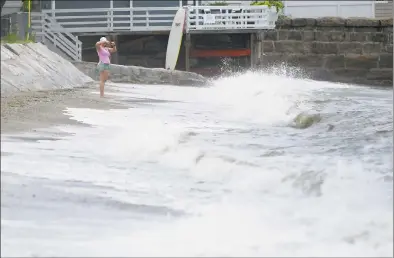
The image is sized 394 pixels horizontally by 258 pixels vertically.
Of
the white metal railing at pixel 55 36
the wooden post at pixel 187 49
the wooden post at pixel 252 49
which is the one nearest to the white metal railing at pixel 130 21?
the white metal railing at pixel 55 36

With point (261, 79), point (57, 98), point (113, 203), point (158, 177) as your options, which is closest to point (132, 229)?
point (113, 203)

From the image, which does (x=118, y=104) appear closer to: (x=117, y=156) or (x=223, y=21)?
(x=117, y=156)

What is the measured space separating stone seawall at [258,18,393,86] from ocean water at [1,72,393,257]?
1695 centimetres

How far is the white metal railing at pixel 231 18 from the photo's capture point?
27.0 metres

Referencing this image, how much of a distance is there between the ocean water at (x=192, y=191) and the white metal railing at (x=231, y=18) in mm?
15509

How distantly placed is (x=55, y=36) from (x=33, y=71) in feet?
39.1

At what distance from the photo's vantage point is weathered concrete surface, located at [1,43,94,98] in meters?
12.9

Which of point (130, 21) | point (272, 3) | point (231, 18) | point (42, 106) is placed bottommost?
point (42, 106)

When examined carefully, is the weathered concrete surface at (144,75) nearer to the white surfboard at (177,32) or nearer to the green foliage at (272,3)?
the white surfboard at (177,32)

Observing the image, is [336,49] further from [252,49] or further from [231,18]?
[231,18]

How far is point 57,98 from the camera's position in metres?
13.2

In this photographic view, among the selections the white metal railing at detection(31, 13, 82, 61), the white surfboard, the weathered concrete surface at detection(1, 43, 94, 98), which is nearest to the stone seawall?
the white surfboard

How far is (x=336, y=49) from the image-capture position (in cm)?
2927

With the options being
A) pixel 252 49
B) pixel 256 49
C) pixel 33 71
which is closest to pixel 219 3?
pixel 252 49
